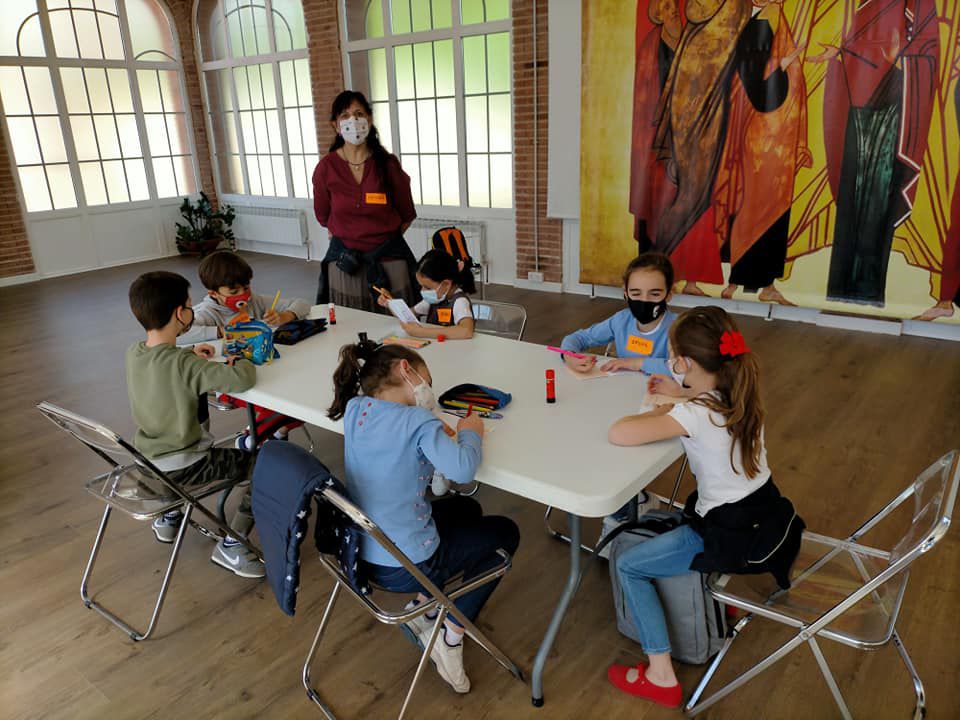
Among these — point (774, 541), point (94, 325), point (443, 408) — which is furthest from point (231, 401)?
point (94, 325)

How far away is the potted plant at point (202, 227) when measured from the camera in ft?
30.1

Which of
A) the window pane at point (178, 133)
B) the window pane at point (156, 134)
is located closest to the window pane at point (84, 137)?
the window pane at point (156, 134)

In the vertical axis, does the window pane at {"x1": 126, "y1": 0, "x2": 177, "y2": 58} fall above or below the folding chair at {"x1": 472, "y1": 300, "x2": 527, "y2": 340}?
above

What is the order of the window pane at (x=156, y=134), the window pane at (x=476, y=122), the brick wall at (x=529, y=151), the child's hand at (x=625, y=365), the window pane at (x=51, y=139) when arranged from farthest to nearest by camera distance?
the window pane at (x=156, y=134)
the window pane at (x=51, y=139)
the window pane at (x=476, y=122)
the brick wall at (x=529, y=151)
the child's hand at (x=625, y=365)

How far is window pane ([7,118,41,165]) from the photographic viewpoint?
7.88m

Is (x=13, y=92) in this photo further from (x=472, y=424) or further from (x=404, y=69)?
(x=472, y=424)

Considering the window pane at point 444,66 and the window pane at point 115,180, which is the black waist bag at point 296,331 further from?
the window pane at point 115,180

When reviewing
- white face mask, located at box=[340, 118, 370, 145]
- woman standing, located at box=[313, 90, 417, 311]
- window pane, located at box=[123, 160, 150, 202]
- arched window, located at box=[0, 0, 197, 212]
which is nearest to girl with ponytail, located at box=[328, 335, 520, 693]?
woman standing, located at box=[313, 90, 417, 311]

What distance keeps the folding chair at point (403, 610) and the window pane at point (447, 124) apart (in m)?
5.94

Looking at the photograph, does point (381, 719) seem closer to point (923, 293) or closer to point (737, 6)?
point (923, 293)

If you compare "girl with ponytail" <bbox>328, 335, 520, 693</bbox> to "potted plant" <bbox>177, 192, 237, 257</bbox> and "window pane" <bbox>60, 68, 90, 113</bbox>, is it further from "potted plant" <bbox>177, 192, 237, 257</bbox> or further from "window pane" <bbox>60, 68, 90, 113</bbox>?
"window pane" <bbox>60, 68, 90, 113</bbox>

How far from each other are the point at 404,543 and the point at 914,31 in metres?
4.79

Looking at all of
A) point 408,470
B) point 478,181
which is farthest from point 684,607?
point 478,181

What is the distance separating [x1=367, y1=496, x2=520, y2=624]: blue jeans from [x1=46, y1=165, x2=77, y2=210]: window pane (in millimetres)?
8349
